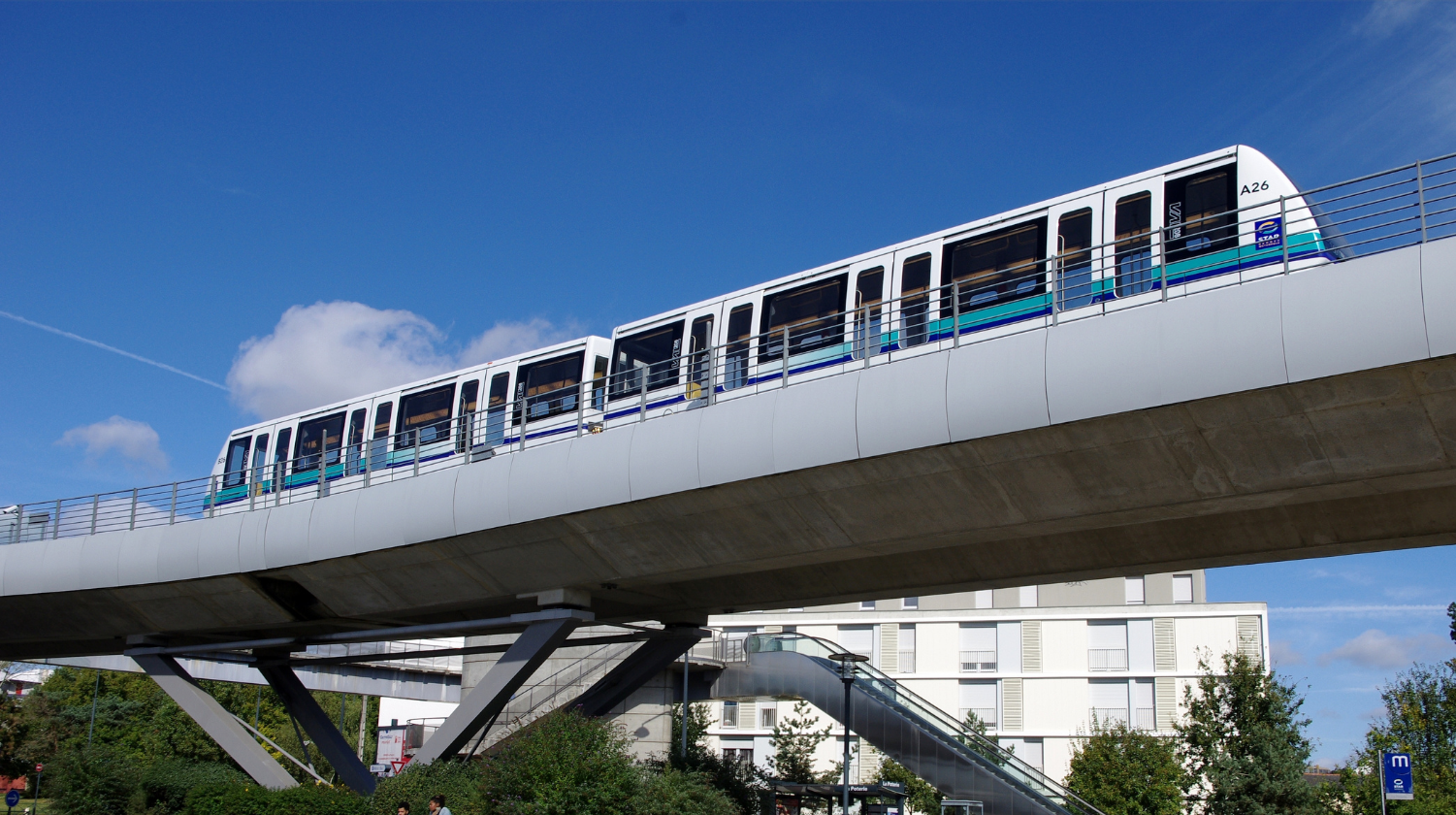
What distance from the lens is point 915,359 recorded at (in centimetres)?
1630

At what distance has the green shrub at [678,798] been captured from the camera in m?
20.2

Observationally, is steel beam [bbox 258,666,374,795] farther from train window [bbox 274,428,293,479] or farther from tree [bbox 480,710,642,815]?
tree [bbox 480,710,642,815]

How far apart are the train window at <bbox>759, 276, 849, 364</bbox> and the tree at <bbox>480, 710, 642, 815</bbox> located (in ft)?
25.1

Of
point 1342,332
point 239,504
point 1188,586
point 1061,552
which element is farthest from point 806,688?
point 1188,586

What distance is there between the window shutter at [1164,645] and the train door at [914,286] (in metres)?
36.8

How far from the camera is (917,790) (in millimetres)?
42344

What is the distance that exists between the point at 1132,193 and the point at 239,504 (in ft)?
80.5

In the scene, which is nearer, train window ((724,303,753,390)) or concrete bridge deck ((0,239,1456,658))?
concrete bridge deck ((0,239,1456,658))

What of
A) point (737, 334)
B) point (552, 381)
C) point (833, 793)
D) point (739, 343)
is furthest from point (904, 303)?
point (833, 793)

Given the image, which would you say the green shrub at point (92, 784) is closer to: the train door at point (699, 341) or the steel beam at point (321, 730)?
the steel beam at point (321, 730)

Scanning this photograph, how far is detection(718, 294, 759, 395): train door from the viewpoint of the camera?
70.8 feet

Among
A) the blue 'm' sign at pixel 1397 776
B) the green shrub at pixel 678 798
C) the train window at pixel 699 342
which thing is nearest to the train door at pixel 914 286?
the train window at pixel 699 342

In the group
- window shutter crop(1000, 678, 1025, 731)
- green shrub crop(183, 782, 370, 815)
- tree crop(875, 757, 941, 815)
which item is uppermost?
window shutter crop(1000, 678, 1025, 731)

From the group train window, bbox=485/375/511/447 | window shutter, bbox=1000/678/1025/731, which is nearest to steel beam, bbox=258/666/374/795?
train window, bbox=485/375/511/447
